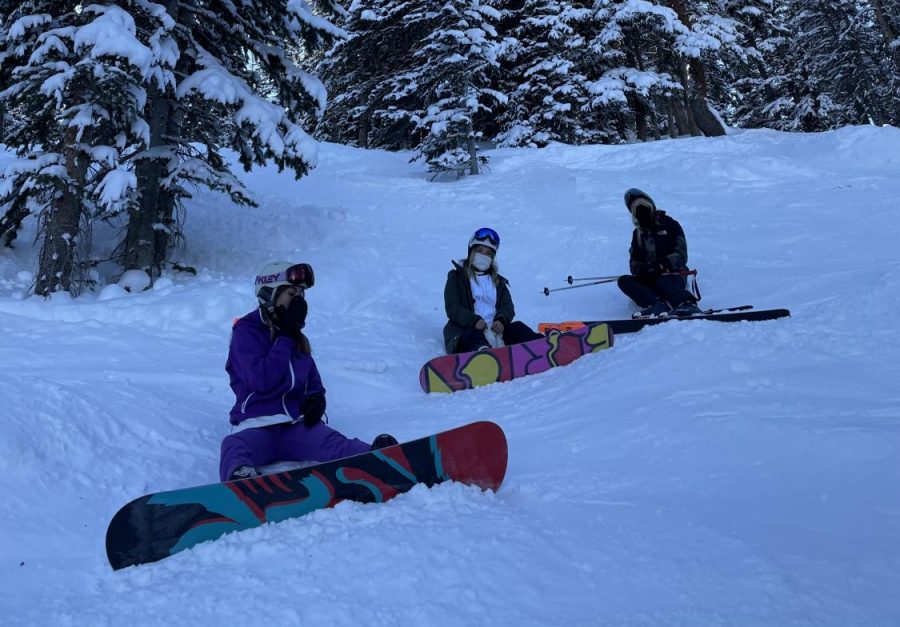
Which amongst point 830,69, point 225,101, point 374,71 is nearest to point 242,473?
point 225,101

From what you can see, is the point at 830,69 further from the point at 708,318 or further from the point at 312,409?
the point at 312,409

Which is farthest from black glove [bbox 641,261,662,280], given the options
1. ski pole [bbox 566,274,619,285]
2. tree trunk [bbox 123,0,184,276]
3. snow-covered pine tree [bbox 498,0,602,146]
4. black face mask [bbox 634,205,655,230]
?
snow-covered pine tree [bbox 498,0,602,146]

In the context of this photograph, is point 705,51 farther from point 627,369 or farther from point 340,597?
point 340,597

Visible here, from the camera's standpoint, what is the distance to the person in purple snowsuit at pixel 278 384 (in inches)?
165

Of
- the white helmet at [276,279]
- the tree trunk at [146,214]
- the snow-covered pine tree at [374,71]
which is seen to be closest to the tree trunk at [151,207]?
the tree trunk at [146,214]

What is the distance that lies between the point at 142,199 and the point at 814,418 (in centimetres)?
799

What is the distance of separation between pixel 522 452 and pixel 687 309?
394 cm

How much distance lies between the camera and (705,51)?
19.1m

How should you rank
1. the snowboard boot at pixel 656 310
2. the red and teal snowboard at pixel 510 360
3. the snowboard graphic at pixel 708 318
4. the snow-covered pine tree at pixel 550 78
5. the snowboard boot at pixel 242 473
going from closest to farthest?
the snowboard boot at pixel 242 473 → the red and teal snowboard at pixel 510 360 → the snowboard graphic at pixel 708 318 → the snowboard boot at pixel 656 310 → the snow-covered pine tree at pixel 550 78

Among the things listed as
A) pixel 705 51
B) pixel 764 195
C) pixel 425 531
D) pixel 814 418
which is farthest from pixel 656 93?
pixel 425 531

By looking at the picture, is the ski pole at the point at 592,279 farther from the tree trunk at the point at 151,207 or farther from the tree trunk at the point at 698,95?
the tree trunk at the point at 698,95

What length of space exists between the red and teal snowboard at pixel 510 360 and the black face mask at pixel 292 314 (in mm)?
1888

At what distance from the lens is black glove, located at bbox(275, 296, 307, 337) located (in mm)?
4371

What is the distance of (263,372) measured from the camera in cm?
420
